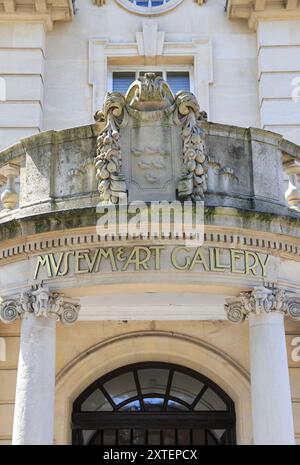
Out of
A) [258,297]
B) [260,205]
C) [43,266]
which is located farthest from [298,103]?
[43,266]

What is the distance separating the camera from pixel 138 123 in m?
11.8

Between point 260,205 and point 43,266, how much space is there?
3254 millimetres

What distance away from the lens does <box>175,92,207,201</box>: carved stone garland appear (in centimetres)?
1134

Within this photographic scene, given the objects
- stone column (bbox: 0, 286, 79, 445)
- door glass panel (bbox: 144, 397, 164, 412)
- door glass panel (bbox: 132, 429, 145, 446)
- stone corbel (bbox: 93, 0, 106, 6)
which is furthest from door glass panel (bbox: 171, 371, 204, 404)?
stone corbel (bbox: 93, 0, 106, 6)

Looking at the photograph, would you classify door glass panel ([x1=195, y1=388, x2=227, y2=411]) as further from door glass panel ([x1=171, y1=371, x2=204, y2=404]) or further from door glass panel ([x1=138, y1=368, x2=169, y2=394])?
door glass panel ([x1=138, y1=368, x2=169, y2=394])

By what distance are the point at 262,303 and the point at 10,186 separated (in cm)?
426

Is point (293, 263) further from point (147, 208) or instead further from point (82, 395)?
point (82, 395)

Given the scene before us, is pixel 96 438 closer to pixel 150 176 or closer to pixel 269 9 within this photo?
pixel 150 176

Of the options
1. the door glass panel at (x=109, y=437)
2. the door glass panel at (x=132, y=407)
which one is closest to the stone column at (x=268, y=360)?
the door glass panel at (x=132, y=407)

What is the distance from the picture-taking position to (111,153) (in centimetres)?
1150

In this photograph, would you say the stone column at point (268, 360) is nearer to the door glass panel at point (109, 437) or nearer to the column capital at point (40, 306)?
the column capital at point (40, 306)

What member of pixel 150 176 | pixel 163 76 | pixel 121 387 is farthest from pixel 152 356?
pixel 163 76

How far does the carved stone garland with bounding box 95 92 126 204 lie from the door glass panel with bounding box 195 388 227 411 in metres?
4.94

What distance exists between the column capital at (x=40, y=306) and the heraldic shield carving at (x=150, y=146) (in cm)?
153
